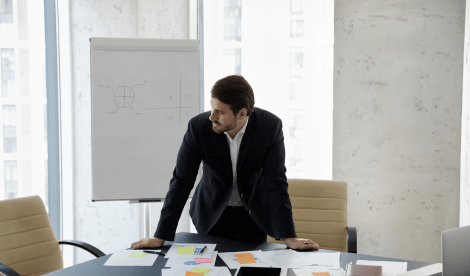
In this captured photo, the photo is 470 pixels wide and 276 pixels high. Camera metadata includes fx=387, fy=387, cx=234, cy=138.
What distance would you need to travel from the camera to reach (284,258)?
1596 millimetres

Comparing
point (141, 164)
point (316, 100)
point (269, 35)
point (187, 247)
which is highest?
point (269, 35)

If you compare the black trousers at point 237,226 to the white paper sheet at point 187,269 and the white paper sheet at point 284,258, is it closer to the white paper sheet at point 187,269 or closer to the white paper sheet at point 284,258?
the white paper sheet at point 284,258

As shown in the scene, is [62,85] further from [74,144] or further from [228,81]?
[228,81]

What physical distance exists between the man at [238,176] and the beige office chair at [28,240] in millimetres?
547

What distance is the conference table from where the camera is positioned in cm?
146

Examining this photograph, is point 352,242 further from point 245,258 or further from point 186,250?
point 186,250

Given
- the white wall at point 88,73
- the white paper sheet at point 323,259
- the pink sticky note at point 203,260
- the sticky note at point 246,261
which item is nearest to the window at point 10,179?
the white wall at point 88,73

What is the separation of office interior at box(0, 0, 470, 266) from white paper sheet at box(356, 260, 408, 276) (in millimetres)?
1228

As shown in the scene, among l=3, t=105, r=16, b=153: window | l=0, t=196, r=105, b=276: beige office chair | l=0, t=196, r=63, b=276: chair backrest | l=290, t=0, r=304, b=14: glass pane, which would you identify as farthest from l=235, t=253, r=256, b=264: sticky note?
l=3, t=105, r=16, b=153: window

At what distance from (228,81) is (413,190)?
1.88 meters

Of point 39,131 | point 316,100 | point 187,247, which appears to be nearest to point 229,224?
point 187,247

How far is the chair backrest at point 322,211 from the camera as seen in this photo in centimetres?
226

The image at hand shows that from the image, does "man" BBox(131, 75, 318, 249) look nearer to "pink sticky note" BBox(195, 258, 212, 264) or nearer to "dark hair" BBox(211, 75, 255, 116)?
"dark hair" BBox(211, 75, 255, 116)

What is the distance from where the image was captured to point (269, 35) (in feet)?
10.2
